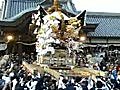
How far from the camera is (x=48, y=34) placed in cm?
1767

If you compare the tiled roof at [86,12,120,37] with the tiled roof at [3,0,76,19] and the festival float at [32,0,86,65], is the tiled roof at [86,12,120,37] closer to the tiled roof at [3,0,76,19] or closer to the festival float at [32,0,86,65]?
the tiled roof at [3,0,76,19]

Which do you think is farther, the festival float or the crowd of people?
the festival float

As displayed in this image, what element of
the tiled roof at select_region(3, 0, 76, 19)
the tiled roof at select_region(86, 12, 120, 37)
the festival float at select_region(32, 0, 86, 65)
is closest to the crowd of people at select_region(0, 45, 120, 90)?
the festival float at select_region(32, 0, 86, 65)

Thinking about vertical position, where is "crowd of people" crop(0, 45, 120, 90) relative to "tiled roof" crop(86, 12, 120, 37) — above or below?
below

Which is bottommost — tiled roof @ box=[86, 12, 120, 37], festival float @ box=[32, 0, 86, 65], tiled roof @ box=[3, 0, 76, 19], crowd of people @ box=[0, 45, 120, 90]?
crowd of people @ box=[0, 45, 120, 90]

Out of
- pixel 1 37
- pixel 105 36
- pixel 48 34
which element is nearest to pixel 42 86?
pixel 48 34

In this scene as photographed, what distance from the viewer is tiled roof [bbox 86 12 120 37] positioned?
25.5 m

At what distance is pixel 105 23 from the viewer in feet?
90.5

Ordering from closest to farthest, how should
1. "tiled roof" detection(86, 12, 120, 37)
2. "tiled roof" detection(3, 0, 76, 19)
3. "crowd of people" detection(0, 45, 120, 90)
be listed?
"crowd of people" detection(0, 45, 120, 90), "tiled roof" detection(86, 12, 120, 37), "tiled roof" detection(3, 0, 76, 19)

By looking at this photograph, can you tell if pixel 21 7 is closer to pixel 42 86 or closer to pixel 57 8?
pixel 57 8

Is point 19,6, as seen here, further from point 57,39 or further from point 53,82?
point 53,82

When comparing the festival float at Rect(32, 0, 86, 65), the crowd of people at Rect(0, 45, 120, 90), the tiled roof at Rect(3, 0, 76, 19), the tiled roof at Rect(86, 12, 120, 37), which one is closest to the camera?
the crowd of people at Rect(0, 45, 120, 90)

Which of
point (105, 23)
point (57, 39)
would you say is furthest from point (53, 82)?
point (105, 23)

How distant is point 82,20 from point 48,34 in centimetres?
469
